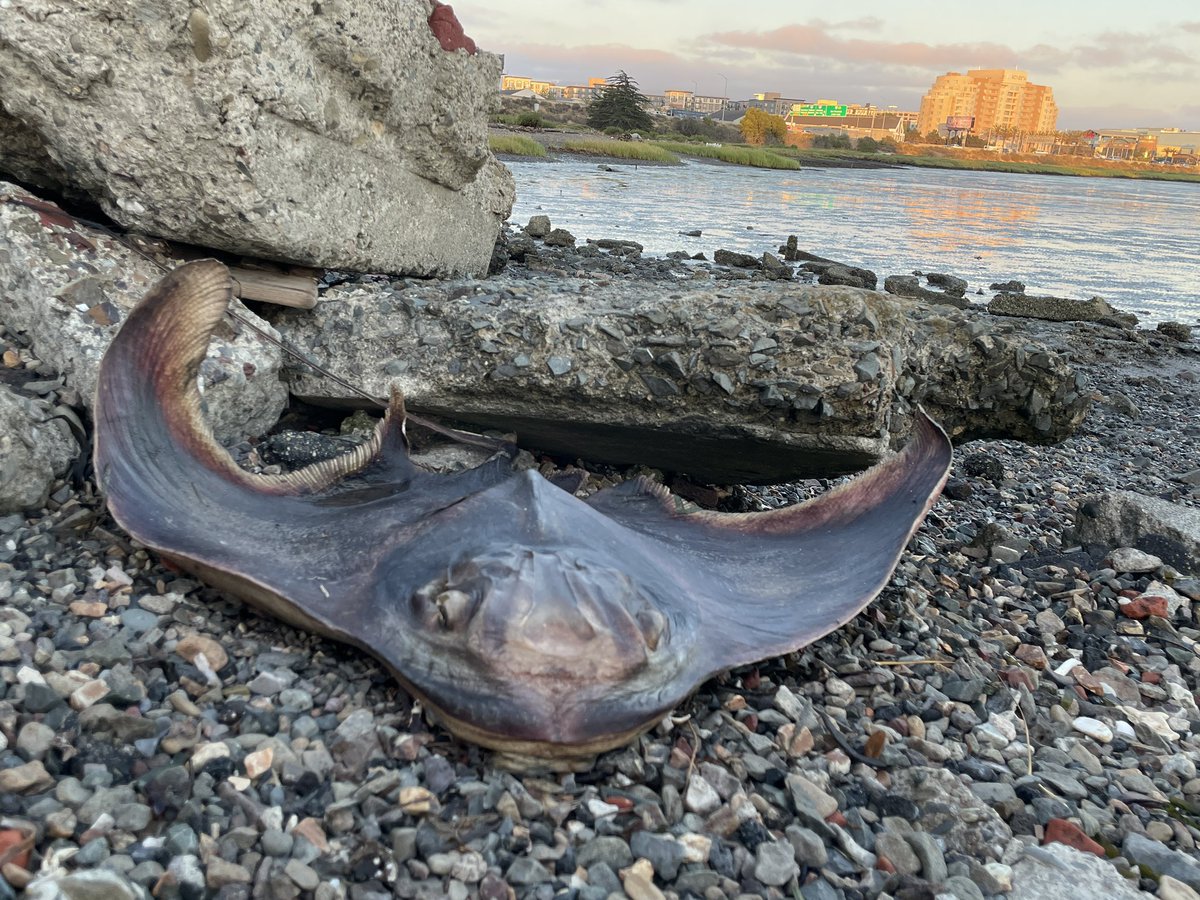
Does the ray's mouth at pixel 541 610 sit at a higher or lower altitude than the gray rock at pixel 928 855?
higher

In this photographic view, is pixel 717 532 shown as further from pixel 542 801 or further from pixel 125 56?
pixel 125 56

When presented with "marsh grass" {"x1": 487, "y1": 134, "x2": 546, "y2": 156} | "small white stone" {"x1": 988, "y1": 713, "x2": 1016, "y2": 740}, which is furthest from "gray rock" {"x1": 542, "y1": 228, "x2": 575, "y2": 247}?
"marsh grass" {"x1": 487, "y1": 134, "x2": 546, "y2": 156}

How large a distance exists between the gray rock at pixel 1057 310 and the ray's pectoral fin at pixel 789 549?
8644mm

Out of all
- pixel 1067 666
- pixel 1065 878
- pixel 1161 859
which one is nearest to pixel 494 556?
pixel 1065 878

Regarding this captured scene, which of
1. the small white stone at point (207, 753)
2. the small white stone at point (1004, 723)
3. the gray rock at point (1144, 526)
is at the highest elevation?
the gray rock at point (1144, 526)

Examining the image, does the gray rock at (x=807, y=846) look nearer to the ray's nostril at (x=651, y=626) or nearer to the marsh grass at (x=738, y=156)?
the ray's nostril at (x=651, y=626)

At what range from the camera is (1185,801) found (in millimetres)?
2295

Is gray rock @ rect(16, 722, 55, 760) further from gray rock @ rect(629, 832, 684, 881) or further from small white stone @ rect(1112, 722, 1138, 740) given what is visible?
small white stone @ rect(1112, 722, 1138, 740)

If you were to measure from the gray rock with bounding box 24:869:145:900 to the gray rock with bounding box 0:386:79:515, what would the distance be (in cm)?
162

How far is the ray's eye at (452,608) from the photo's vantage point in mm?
1975

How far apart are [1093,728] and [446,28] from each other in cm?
408

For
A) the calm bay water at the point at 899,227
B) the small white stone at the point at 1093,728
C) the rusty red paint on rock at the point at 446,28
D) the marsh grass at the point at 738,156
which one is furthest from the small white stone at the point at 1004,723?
the marsh grass at the point at 738,156

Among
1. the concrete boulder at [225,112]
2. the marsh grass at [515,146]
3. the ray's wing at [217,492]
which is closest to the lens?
the ray's wing at [217,492]

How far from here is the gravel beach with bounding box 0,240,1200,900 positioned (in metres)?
1.69
